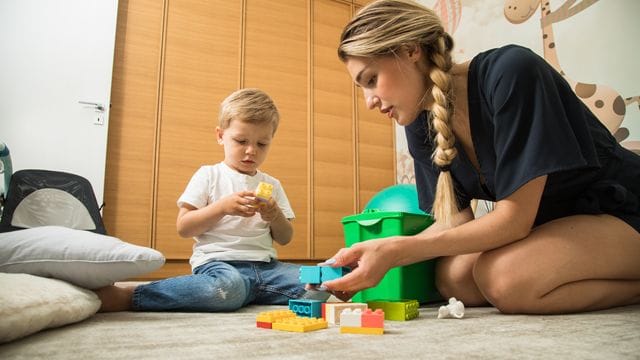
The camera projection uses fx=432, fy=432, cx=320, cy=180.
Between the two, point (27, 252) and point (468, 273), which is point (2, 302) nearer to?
point (27, 252)

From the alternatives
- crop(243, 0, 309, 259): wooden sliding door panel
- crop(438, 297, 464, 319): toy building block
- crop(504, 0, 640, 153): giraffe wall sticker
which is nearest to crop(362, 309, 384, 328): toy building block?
crop(438, 297, 464, 319): toy building block

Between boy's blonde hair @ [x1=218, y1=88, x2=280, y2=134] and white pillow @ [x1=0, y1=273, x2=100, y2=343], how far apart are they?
627 mm

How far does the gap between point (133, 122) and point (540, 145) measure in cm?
201

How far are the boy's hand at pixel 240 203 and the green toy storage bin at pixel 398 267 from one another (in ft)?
0.96

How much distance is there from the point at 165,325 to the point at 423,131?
2.42 ft

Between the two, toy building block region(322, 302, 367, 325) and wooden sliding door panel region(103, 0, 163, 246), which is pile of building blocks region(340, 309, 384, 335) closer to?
toy building block region(322, 302, 367, 325)

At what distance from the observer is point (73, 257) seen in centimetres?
84

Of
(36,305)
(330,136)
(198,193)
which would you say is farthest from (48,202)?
(330,136)

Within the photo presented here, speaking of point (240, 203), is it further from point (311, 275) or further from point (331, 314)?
point (331, 314)

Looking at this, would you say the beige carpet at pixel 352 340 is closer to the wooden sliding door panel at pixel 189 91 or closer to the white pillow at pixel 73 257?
the white pillow at pixel 73 257

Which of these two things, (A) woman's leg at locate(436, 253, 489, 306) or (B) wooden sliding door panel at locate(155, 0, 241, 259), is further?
(B) wooden sliding door panel at locate(155, 0, 241, 259)

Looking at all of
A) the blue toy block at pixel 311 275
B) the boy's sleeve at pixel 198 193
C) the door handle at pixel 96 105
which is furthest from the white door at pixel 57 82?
the blue toy block at pixel 311 275

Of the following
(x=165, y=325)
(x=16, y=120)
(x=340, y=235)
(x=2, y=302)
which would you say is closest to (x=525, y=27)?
(x=340, y=235)

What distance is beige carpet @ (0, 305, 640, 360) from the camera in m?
0.51
